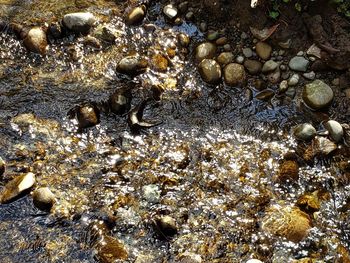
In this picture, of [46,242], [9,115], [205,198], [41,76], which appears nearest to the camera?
[46,242]

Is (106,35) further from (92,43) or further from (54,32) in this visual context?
(54,32)

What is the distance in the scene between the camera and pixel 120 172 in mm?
4359

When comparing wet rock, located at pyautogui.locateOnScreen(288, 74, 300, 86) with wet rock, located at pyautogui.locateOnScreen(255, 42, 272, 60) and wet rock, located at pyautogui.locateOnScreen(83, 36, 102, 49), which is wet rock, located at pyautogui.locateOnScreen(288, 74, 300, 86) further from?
wet rock, located at pyautogui.locateOnScreen(83, 36, 102, 49)

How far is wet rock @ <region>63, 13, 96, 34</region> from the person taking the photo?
5148mm

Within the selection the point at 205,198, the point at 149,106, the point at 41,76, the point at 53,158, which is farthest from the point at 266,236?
the point at 41,76

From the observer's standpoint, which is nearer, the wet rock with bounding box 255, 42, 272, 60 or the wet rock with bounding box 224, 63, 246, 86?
the wet rock with bounding box 224, 63, 246, 86

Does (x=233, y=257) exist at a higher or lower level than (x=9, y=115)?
lower

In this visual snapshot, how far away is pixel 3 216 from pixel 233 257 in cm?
205

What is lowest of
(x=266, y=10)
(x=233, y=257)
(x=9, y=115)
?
(x=233, y=257)

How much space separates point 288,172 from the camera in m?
4.44

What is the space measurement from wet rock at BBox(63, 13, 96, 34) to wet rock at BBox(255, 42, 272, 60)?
193cm

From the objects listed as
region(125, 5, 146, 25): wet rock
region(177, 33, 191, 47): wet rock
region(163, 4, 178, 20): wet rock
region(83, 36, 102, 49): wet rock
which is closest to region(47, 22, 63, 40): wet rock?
region(83, 36, 102, 49): wet rock

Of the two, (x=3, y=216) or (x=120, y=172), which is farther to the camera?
(x=120, y=172)

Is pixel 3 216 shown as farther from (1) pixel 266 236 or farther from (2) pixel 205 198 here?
(1) pixel 266 236
